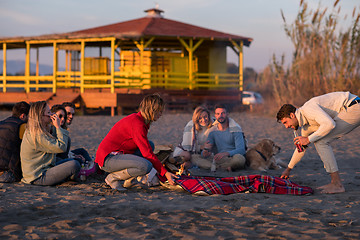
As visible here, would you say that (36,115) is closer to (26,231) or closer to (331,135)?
Answer: (26,231)

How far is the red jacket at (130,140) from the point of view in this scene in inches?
192

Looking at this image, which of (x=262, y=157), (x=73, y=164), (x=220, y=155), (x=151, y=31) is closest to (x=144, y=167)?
(x=73, y=164)

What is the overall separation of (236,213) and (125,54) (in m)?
19.1

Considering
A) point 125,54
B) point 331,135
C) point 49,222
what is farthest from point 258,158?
point 125,54

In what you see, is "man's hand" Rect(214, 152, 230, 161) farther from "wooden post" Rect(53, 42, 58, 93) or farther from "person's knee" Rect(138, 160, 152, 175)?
"wooden post" Rect(53, 42, 58, 93)

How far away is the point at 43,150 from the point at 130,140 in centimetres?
101

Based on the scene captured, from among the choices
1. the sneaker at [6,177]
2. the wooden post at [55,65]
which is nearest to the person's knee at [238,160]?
the sneaker at [6,177]

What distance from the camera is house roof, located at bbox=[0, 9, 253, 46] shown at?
19733 millimetres

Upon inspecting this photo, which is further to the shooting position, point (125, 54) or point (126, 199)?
point (125, 54)

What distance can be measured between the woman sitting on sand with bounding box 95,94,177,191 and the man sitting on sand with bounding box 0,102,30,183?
3.43 feet

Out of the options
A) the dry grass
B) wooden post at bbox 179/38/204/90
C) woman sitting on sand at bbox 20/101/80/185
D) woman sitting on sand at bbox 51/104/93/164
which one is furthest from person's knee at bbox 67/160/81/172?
wooden post at bbox 179/38/204/90

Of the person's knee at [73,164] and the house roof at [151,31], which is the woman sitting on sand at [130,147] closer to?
the person's knee at [73,164]

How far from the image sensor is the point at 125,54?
2242cm

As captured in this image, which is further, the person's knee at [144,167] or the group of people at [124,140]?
the person's knee at [144,167]
